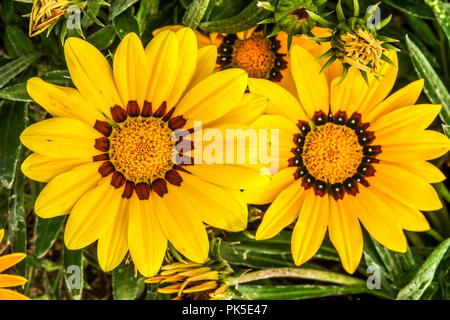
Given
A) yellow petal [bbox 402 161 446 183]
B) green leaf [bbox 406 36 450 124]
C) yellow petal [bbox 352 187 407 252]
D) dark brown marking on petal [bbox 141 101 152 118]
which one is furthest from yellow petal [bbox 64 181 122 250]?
green leaf [bbox 406 36 450 124]

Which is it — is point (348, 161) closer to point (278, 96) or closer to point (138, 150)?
point (278, 96)

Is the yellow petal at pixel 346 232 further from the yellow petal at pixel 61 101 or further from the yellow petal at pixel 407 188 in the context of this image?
the yellow petal at pixel 61 101

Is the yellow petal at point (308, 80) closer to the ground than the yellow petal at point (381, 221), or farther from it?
farther from it

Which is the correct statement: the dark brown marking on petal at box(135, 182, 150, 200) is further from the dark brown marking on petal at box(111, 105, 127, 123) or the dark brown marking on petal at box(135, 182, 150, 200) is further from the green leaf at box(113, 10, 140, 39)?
the green leaf at box(113, 10, 140, 39)

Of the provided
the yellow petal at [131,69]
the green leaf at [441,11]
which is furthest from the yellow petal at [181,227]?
the green leaf at [441,11]

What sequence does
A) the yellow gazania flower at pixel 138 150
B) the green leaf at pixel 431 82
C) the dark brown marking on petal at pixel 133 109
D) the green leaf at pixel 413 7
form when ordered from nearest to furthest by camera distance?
1. the yellow gazania flower at pixel 138 150
2. the dark brown marking on petal at pixel 133 109
3. the green leaf at pixel 431 82
4. the green leaf at pixel 413 7

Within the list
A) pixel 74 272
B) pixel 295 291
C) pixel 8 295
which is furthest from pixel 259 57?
pixel 8 295

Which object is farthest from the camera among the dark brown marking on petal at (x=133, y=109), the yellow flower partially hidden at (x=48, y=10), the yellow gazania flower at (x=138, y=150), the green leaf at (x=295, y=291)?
the green leaf at (x=295, y=291)
